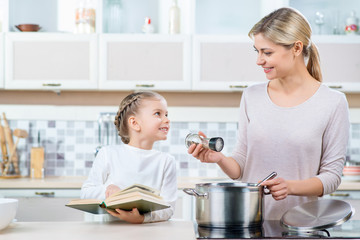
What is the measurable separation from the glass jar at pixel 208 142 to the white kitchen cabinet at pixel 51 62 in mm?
1955

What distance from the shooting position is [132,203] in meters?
1.38

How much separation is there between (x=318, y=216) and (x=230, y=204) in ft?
0.95

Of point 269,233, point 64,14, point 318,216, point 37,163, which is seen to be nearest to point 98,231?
point 269,233

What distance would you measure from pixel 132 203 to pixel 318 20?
276cm

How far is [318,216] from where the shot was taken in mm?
1522

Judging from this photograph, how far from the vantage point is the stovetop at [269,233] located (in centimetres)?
138

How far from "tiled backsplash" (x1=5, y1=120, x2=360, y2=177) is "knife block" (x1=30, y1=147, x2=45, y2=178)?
13cm

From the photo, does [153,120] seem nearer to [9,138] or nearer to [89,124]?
[89,124]

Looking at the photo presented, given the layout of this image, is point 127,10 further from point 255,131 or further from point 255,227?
point 255,227

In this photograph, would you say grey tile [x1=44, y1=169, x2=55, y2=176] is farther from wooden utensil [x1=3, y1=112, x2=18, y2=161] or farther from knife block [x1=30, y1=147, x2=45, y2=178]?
wooden utensil [x1=3, y1=112, x2=18, y2=161]

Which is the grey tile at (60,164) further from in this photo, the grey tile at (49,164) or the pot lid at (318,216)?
the pot lid at (318,216)

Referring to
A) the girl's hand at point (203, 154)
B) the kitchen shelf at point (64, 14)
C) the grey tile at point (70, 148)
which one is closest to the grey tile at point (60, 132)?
the grey tile at point (70, 148)

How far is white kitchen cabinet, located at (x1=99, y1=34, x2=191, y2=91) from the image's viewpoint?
11.5 feet

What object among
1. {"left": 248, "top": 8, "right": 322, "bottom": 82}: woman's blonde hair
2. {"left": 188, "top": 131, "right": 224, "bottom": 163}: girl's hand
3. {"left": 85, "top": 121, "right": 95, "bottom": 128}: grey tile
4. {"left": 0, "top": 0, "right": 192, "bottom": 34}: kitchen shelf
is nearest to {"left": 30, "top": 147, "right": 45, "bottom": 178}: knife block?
{"left": 85, "top": 121, "right": 95, "bottom": 128}: grey tile
